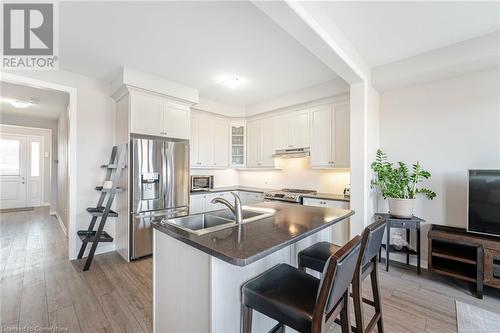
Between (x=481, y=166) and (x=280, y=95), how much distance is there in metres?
2.97

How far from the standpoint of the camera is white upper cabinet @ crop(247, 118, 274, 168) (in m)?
4.47

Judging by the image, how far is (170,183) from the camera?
137 inches

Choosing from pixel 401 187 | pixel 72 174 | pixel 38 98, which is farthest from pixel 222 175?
pixel 38 98

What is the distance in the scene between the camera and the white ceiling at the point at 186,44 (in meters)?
1.93

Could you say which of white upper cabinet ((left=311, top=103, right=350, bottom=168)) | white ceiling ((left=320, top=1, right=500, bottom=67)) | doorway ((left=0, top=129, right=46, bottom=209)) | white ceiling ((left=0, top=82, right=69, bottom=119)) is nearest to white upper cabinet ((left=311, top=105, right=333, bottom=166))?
white upper cabinet ((left=311, top=103, right=350, bottom=168))

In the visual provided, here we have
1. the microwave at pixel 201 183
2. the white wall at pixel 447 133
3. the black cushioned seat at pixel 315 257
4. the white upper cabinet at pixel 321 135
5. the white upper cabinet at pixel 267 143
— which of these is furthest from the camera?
the white upper cabinet at pixel 267 143

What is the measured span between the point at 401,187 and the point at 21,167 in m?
9.37

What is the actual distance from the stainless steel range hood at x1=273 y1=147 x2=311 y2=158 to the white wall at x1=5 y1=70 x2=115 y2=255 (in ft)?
9.23

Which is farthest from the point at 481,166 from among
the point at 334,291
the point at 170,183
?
the point at 170,183

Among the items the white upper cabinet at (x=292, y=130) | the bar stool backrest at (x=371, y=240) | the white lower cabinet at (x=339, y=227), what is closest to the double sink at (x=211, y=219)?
the bar stool backrest at (x=371, y=240)

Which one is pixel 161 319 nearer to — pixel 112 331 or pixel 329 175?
pixel 112 331

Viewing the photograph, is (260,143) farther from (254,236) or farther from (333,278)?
(333,278)

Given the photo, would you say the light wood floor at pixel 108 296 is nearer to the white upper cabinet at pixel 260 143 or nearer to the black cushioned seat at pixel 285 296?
the black cushioned seat at pixel 285 296

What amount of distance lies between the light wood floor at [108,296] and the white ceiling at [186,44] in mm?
2647
